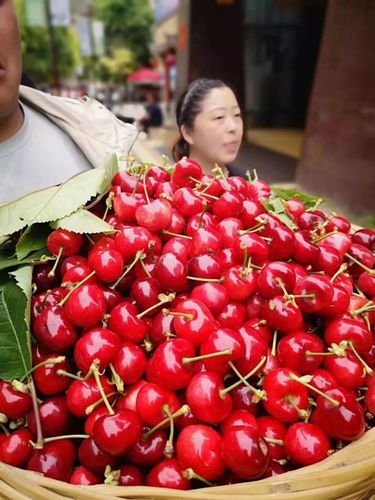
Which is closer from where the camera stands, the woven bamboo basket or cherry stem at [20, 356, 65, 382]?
the woven bamboo basket

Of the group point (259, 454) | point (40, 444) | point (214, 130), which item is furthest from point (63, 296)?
point (214, 130)

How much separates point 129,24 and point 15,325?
1652 inches

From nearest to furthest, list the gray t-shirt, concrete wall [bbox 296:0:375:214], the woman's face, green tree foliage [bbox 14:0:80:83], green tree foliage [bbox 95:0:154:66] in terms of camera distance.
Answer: the gray t-shirt
the woman's face
concrete wall [bbox 296:0:375:214]
green tree foliage [bbox 14:0:80:83]
green tree foliage [bbox 95:0:154:66]

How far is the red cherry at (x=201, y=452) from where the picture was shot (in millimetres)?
879

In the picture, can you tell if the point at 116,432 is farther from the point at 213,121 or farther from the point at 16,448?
the point at 213,121

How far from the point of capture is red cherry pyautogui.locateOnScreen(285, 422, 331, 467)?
2.92 feet

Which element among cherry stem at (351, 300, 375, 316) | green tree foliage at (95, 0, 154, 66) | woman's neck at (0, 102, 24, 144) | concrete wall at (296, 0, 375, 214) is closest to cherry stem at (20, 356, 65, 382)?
cherry stem at (351, 300, 375, 316)

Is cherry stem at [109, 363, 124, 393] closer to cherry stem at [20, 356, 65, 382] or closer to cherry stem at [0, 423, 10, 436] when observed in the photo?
cherry stem at [20, 356, 65, 382]

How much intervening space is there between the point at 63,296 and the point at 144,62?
1621 inches

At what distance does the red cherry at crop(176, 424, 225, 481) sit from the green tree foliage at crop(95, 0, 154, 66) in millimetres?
41069

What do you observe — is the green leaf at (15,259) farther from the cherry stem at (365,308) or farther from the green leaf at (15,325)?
the cherry stem at (365,308)

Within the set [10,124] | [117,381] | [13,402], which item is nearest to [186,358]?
[117,381]

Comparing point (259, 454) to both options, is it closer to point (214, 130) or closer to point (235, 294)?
point (235, 294)

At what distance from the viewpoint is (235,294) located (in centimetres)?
110
